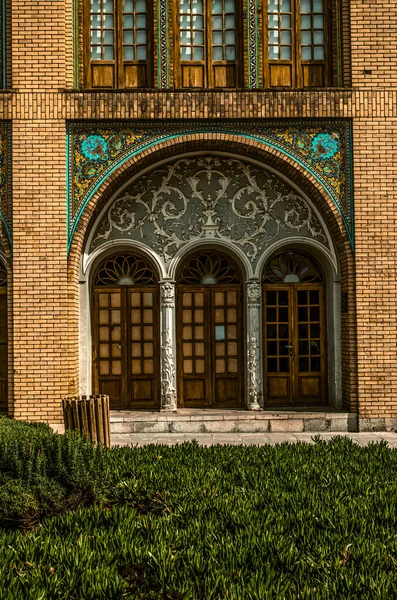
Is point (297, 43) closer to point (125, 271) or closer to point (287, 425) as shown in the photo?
point (125, 271)

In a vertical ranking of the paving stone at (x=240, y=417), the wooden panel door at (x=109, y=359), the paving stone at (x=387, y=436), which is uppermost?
the wooden panel door at (x=109, y=359)

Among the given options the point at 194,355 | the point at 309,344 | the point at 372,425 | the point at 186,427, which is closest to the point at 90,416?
the point at 186,427

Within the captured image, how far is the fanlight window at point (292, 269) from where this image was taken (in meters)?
11.0

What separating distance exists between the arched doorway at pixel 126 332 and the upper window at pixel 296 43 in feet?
12.1

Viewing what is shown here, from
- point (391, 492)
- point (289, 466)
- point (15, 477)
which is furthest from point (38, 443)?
point (391, 492)

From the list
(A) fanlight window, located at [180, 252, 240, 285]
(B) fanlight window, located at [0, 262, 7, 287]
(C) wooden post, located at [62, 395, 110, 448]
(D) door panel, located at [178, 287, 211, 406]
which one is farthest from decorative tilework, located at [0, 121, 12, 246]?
(C) wooden post, located at [62, 395, 110, 448]

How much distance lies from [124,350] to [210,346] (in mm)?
1378

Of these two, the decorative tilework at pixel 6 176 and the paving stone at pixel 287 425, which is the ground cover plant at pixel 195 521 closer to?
the paving stone at pixel 287 425

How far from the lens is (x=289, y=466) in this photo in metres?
6.04

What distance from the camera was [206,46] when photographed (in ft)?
34.0

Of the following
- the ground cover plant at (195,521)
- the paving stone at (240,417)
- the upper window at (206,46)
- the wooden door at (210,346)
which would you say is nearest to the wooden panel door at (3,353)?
the wooden door at (210,346)

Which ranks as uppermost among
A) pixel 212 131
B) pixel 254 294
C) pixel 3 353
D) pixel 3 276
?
pixel 212 131

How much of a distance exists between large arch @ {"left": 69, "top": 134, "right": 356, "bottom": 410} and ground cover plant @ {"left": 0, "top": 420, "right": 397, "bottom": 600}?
350 cm

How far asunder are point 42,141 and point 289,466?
20.6 ft
